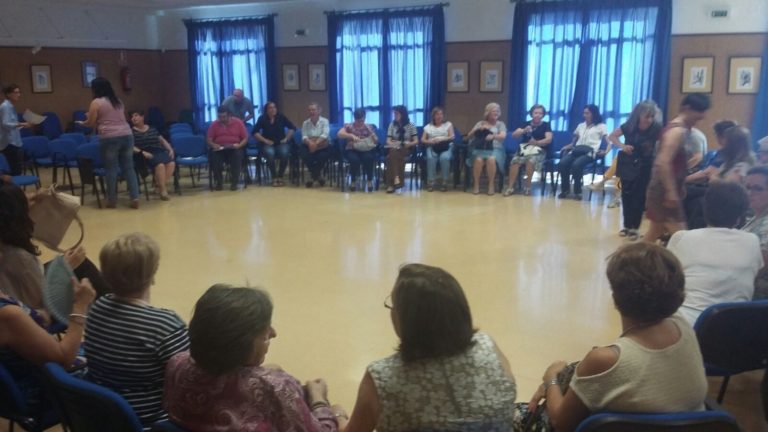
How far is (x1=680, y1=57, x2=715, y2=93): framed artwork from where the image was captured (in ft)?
28.9

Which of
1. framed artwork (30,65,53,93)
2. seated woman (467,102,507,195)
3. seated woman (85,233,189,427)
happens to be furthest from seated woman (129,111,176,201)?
seated woman (85,233,189,427)

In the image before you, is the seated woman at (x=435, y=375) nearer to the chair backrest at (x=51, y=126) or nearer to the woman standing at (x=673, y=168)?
the woman standing at (x=673, y=168)

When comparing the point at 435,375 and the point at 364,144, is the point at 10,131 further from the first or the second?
the point at 435,375

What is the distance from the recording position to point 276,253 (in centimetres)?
596

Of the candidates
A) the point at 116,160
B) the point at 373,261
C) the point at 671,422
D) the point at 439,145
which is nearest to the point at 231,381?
the point at 671,422

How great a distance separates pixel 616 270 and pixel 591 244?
14.3ft

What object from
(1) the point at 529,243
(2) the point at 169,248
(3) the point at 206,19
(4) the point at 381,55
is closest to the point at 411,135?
(4) the point at 381,55

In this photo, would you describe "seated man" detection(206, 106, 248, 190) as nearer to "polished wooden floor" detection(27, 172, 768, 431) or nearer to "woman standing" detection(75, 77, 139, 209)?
"polished wooden floor" detection(27, 172, 768, 431)

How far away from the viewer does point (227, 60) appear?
12.8 meters

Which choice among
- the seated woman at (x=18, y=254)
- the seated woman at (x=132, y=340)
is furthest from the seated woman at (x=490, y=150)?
the seated woman at (x=132, y=340)

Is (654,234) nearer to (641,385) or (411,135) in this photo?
(641,385)

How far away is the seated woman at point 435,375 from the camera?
1.70 metres

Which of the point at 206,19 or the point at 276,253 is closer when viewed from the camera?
the point at 276,253

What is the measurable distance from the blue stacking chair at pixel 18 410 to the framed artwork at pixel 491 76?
29.0 feet
